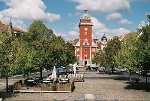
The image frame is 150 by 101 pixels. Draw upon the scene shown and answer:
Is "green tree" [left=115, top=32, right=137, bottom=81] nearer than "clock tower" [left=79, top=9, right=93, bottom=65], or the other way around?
"green tree" [left=115, top=32, right=137, bottom=81]

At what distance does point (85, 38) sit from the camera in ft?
314

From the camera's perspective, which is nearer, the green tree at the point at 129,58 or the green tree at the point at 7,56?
the green tree at the point at 7,56

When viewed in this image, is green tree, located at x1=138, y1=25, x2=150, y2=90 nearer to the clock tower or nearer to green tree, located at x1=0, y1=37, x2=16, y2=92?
green tree, located at x1=0, y1=37, x2=16, y2=92

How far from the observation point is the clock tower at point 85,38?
3711 inches

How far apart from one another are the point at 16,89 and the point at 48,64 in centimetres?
1305

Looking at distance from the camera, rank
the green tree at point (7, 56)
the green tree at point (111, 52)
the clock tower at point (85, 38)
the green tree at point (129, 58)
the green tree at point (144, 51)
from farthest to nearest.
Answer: the clock tower at point (85, 38) → the green tree at point (111, 52) → the green tree at point (129, 58) → the green tree at point (144, 51) → the green tree at point (7, 56)

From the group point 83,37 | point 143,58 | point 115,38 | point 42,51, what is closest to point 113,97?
point 143,58

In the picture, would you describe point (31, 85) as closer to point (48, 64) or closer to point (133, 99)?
point (48, 64)

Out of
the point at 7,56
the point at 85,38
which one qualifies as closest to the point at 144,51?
the point at 7,56

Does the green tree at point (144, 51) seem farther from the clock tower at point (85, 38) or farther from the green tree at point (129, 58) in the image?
the clock tower at point (85, 38)

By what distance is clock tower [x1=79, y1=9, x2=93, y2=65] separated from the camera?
94.2 metres

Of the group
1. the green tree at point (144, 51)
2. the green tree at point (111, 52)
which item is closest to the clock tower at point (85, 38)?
the green tree at point (111, 52)

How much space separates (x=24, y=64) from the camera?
28281 mm

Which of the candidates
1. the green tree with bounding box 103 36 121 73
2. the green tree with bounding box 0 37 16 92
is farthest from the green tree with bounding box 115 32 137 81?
the green tree with bounding box 0 37 16 92
